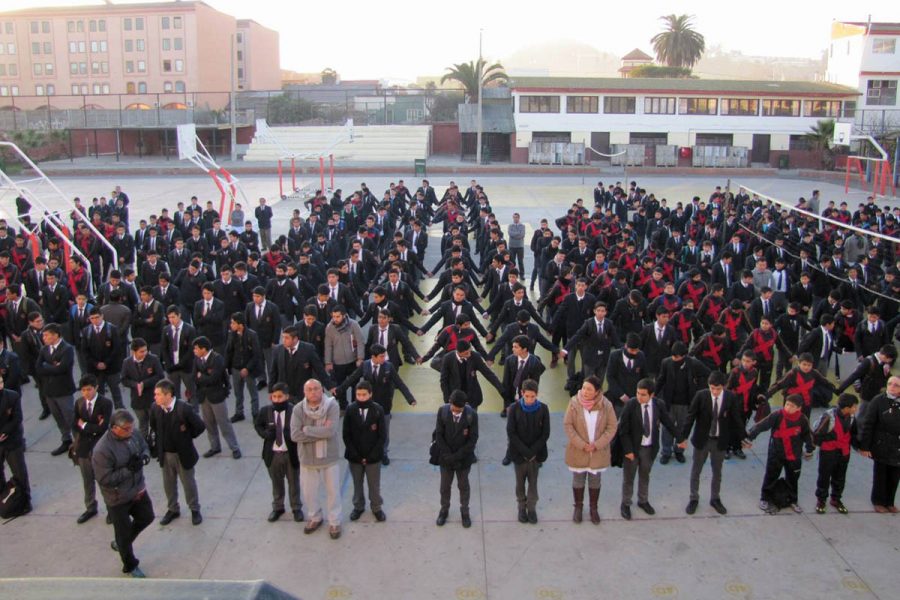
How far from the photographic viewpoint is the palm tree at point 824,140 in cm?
4397

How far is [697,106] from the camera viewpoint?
46.4 meters

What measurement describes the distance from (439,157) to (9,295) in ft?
136

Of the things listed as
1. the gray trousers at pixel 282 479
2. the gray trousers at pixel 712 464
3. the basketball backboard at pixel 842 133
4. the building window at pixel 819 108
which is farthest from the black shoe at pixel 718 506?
the building window at pixel 819 108

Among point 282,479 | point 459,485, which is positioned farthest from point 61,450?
point 459,485

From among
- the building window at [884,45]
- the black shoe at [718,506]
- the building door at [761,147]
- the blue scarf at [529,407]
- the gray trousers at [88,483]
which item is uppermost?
the building window at [884,45]

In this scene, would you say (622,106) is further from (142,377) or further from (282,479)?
(282,479)

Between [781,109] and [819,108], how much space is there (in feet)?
7.32

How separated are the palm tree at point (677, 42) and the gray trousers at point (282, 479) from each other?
76.0 metres

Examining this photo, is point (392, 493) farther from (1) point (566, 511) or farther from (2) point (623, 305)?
(2) point (623, 305)

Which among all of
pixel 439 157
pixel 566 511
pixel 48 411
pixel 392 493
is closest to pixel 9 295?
pixel 48 411

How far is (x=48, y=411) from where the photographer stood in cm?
972

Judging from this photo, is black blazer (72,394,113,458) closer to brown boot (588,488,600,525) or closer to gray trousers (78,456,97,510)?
gray trousers (78,456,97,510)

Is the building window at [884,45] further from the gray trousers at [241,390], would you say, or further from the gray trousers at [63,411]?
the gray trousers at [63,411]

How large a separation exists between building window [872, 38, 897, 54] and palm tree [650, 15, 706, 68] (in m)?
29.3
